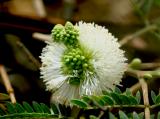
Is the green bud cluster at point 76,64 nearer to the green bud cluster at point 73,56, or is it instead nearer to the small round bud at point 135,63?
the green bud cluster at point 73,56

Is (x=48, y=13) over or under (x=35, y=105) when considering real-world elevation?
over

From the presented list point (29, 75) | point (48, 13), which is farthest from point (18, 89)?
point (48, 13)

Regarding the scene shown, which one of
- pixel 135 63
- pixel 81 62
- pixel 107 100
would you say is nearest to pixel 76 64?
pixel 81 62

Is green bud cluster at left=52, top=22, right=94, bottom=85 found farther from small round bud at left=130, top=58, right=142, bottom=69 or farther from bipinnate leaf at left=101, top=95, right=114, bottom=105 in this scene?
small round bud at left=130, top=58, right=142, bottom=69

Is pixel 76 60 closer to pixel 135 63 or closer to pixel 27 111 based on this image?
pixel 27 111

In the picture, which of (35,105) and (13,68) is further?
(13,68)

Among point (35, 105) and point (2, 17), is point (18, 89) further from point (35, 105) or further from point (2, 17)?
point (35, 105)

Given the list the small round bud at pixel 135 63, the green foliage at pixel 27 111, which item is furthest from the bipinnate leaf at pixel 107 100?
the small round bud at pixel 135 63

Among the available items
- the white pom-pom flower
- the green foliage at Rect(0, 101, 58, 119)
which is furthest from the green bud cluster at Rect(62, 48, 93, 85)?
the green foliage at Rect(0, 101, 58, 119)
